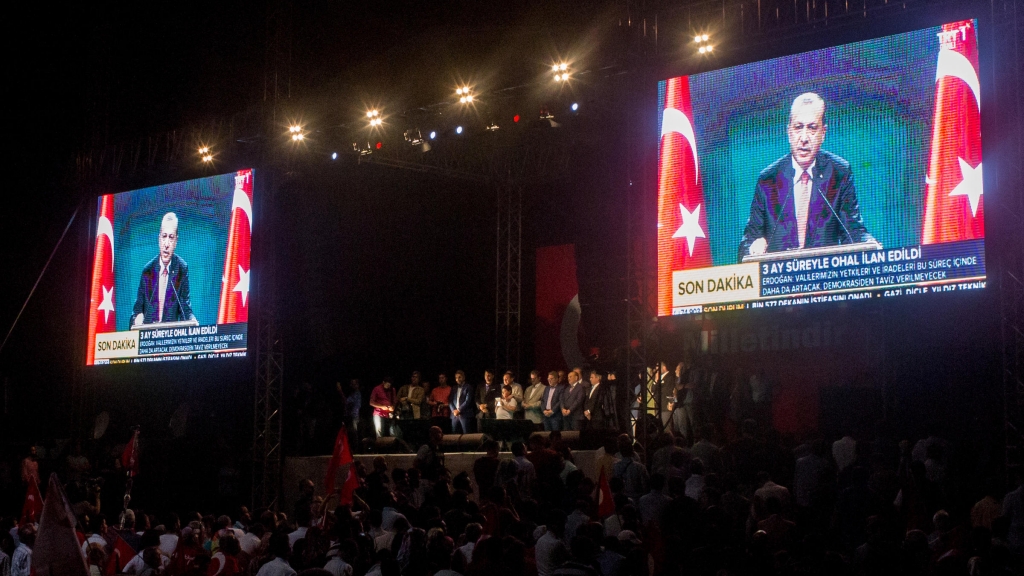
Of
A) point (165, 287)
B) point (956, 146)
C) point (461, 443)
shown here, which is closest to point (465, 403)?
point (461, 443)

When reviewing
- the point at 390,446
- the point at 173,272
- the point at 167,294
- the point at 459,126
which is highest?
the point at 459,126

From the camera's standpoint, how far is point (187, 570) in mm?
8602

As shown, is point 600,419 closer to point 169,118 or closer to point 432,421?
point 432,421

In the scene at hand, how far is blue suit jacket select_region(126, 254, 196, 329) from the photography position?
69.4 ft

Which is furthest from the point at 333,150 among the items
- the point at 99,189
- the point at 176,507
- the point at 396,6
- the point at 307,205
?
the point at 176,507

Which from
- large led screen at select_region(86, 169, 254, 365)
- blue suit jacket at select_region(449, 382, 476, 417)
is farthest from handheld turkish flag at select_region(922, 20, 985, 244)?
large led screen at select_region(86, 169, 254, 365)

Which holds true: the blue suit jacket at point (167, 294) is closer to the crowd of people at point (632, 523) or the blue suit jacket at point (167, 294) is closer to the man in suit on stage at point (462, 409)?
the man in suit on stage at point (462, 409)

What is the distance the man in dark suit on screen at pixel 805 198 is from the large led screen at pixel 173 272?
921 cm

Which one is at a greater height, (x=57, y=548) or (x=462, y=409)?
(x=462, y=409)

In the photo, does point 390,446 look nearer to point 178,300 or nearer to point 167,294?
point 178,300

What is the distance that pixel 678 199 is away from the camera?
16047 millimetres

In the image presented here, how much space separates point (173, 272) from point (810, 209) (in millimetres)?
11837

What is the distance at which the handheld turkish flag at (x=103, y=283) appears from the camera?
22203 millimetres

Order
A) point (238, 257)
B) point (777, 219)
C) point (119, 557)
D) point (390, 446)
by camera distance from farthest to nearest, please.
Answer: point (238, 257) < point (390, 446) < point (777, 219) < point (119, 557)
